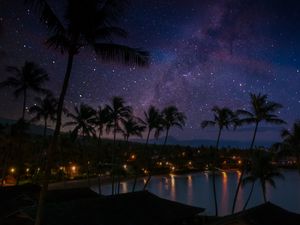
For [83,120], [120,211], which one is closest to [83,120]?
[83,120]

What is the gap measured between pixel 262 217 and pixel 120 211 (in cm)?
889

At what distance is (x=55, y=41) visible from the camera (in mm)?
14062

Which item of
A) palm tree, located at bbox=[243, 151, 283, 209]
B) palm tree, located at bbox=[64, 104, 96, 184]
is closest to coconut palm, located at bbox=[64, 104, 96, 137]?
palm tree, located at bbox=[64, 104, 96, 184]

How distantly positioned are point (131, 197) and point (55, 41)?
13876 millimetres

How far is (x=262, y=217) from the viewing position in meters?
18.2

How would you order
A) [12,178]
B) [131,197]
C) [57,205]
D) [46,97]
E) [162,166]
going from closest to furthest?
1. [57,205]
2. [131,197]
3. [46,97]
4. [12,178]
5. [162,166]

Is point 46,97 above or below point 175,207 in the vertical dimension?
above

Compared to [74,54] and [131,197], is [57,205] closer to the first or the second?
[131,197]

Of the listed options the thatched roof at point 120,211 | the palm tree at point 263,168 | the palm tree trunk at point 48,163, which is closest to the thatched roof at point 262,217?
the thatched roof at point 120,211

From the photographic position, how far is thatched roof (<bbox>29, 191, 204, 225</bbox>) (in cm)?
2008

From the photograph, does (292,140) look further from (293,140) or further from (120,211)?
(120,211)

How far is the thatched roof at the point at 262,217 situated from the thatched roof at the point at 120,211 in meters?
6.05

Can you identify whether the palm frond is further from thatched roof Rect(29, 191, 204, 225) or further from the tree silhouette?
the tree silhouette

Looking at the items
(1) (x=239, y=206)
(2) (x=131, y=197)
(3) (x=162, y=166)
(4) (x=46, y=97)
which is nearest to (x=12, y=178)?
(4) (x=46, y=97)
